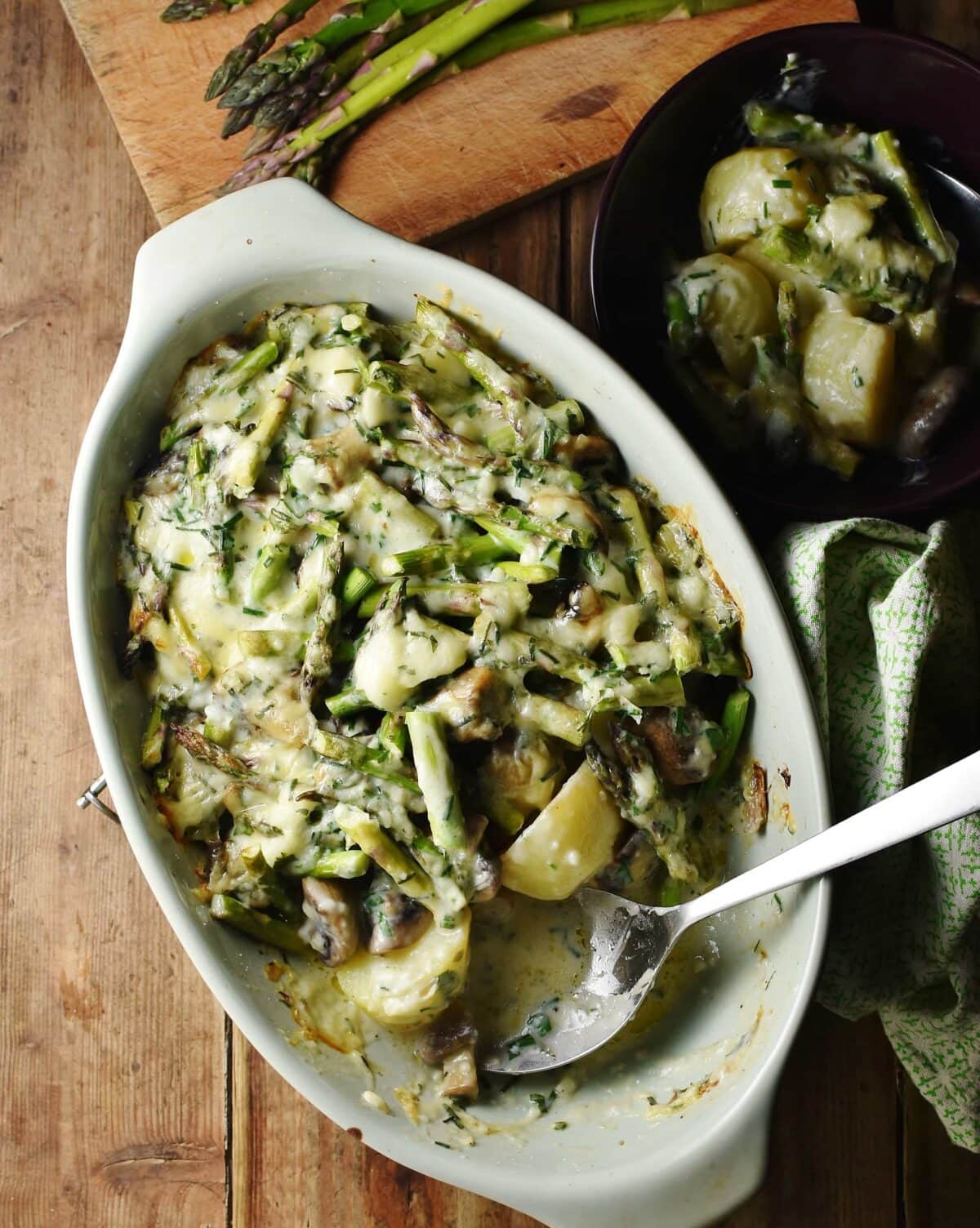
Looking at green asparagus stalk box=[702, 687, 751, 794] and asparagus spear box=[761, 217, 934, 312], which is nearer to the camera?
green asparagus stalk box=[702, 687, 751, 794]

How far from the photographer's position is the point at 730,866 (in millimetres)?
2027

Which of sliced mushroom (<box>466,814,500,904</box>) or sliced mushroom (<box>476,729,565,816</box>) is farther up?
sliced mushroom (<box>476,729,565,816</box>)

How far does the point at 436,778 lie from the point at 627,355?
34.1 inches

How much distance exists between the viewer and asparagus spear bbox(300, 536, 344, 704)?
1.91m

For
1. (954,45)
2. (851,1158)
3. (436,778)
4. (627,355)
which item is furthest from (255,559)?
(954,45)

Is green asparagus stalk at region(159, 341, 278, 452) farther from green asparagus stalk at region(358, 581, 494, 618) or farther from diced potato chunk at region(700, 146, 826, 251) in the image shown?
diced potato chunk at region(700, 146, 826, 251)

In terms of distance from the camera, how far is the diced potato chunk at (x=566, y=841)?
1.88 metres

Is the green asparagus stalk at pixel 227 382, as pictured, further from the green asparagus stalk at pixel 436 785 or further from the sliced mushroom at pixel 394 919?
the sliced mushroom at pixel 394 919

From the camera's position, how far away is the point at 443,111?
2418mm

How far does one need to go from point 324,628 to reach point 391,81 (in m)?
1.20

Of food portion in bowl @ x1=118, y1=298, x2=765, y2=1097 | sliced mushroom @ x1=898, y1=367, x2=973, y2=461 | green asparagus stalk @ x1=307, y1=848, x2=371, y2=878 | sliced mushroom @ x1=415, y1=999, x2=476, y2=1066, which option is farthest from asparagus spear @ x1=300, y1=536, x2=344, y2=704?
sliced mushroom @ x1=898, y1=367, x2=973, y2=461

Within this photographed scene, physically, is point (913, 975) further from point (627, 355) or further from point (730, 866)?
point (627, 355)

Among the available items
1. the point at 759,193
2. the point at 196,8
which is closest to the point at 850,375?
the point at 759,193

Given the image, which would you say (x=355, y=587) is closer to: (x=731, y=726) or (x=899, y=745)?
(x=731, y=726)
